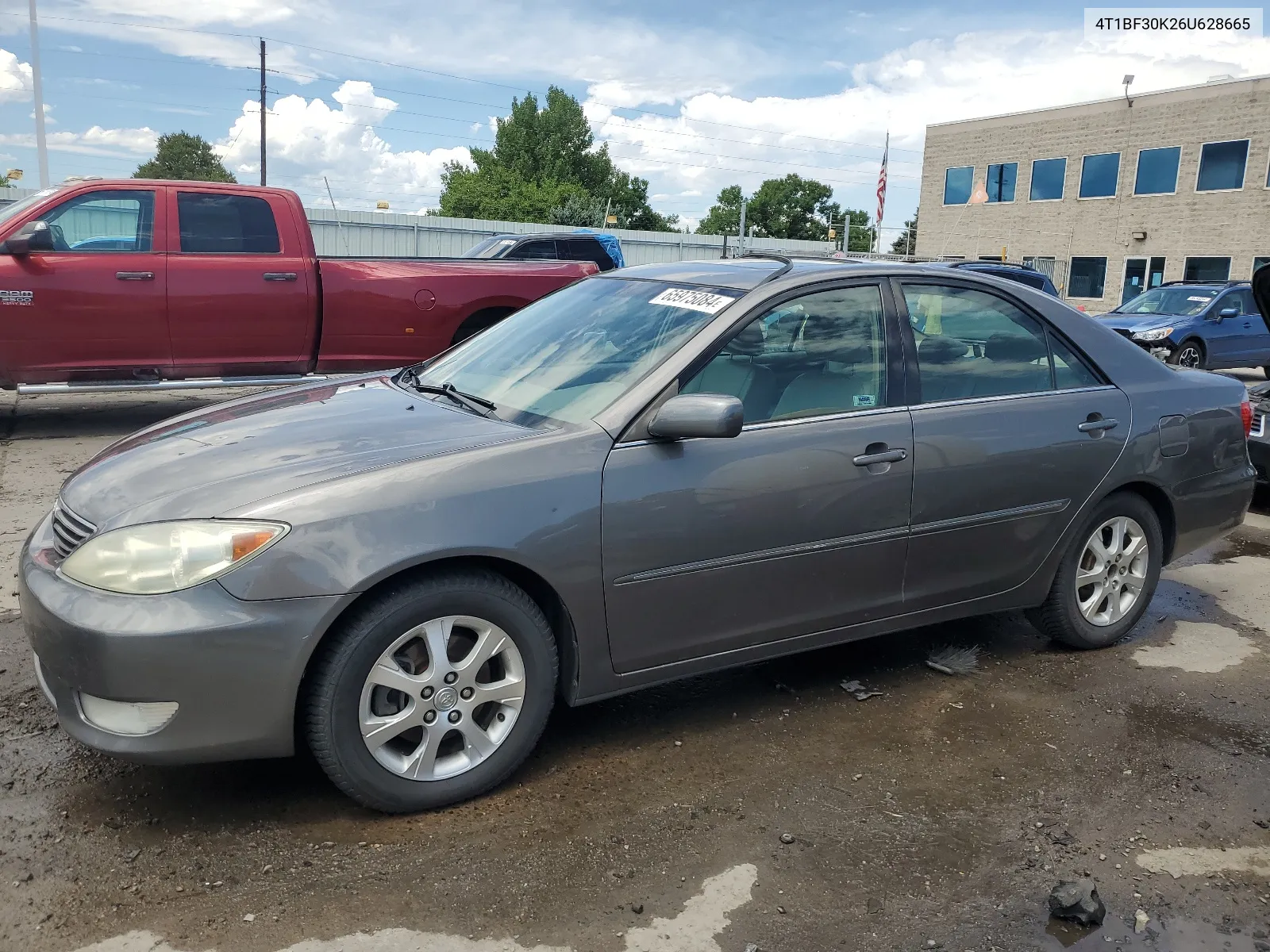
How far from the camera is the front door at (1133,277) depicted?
3120 cm

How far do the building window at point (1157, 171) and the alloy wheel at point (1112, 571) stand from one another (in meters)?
30.3

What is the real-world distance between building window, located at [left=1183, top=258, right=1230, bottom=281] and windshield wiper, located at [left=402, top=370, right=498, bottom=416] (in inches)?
1216

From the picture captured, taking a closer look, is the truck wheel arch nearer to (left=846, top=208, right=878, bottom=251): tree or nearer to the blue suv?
the blue suv

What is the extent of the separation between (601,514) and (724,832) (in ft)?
3.20

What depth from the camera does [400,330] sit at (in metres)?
8.93

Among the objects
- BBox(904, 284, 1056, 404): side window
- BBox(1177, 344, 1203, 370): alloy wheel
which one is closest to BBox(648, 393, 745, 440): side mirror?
BBox(904, 284, 1056, 404): side window

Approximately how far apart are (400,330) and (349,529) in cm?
649

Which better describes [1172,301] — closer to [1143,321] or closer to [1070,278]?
[1143,321]

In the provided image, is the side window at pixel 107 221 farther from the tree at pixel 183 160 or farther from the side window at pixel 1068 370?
the tree at pixel 183 160

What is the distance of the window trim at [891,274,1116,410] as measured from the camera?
12.4 feet

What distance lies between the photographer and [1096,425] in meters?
4.13

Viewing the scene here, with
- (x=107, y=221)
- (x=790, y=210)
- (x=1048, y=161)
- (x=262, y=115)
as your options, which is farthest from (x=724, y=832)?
(x=790, y=210)

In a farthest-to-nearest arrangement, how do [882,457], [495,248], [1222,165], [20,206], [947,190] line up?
[947,190]
[1222,165]
[495,248]
[20,206]
[882,457]

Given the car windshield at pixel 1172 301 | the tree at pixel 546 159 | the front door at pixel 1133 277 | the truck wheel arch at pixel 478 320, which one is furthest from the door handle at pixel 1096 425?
the tree at pixel 546 159
